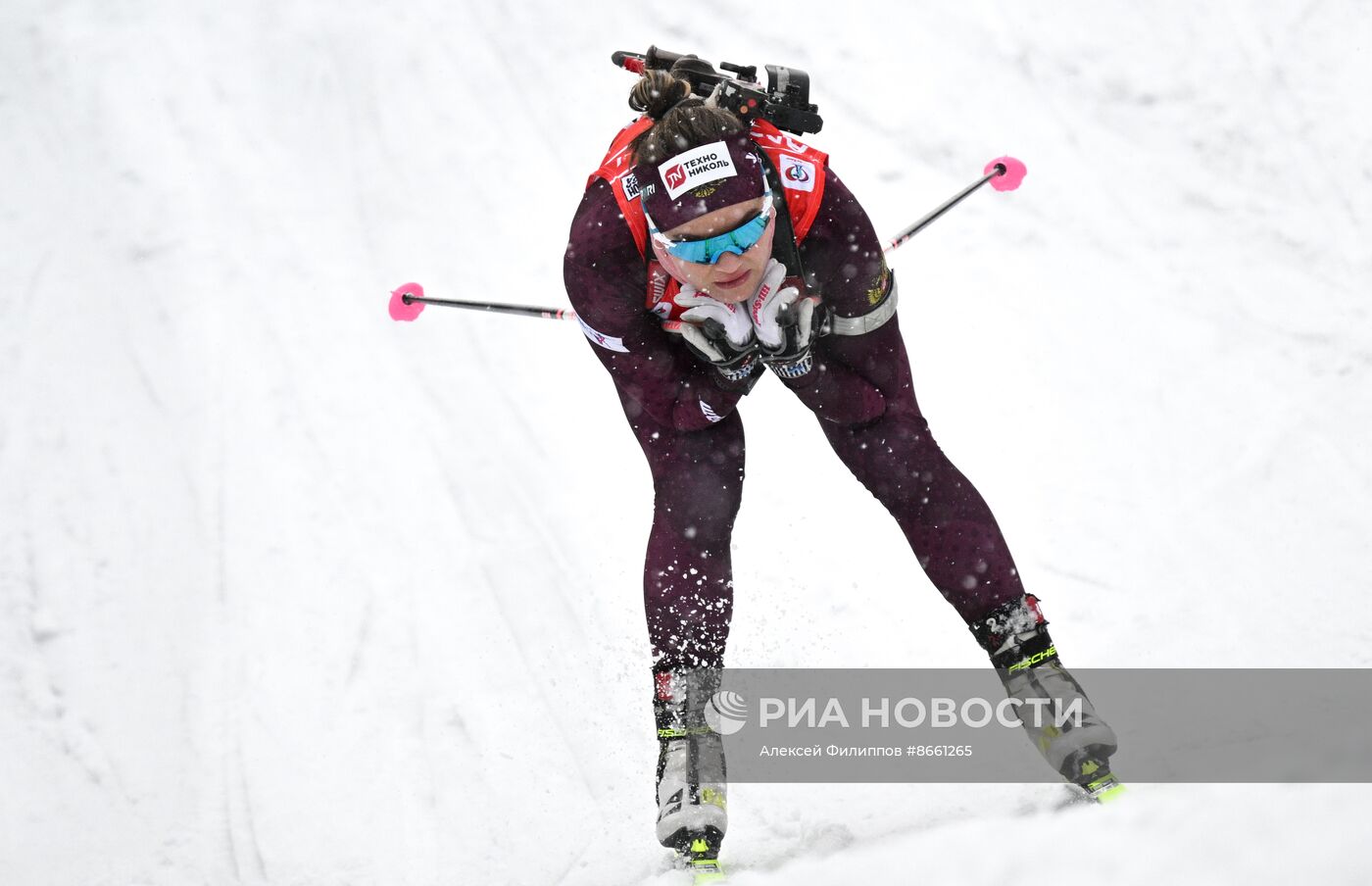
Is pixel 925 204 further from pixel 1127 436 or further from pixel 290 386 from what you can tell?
pixel 290 386

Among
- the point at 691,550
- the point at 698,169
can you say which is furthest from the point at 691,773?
the point at 698,169

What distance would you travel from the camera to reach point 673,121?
2.91 metres

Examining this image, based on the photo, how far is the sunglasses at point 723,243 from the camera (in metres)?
2.82

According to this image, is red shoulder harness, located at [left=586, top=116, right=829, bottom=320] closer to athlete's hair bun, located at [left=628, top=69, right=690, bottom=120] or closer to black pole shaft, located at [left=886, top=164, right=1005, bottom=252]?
athlete's hair bun, located at [left=628, top=69, right=690, bottom=120]

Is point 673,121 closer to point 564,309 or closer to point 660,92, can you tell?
point 660,92

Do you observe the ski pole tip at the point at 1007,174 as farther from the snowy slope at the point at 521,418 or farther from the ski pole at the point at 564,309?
the snowy slope at the point at 521,418

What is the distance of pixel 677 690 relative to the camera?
310 centimetres

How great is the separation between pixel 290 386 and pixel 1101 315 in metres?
3.72

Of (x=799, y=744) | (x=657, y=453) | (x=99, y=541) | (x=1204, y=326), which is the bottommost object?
(x=99, y=541)

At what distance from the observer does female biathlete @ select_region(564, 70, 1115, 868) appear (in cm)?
287

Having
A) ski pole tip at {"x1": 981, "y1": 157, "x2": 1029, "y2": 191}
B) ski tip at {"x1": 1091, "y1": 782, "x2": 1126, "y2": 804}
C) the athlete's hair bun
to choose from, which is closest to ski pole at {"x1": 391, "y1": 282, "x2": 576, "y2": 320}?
the athlete's hair bun

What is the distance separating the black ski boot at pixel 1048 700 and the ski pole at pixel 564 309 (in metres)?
1.43

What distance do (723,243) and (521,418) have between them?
2815 millimetres

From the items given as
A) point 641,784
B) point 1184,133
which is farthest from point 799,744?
point 1184,133
